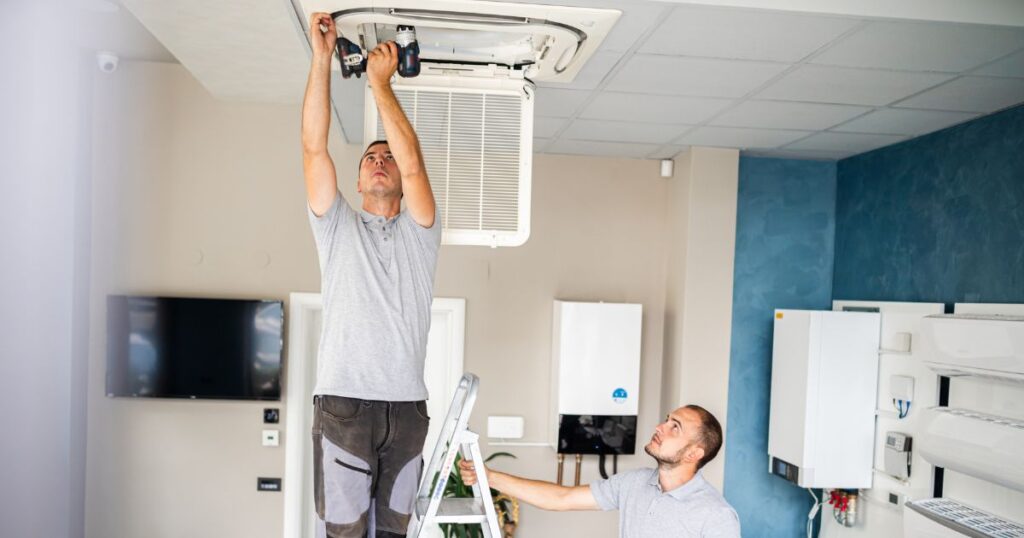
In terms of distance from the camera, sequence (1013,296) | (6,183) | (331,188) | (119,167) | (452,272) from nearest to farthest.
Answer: (6,183) → (331,188) → (1013,296) → (119,167) → (452,272)

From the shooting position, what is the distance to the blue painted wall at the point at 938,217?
284cm

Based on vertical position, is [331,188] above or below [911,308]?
above

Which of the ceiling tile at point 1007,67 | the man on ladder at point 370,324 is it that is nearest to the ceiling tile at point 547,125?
the man on ladder at point 370,324

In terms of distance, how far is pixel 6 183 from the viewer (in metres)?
0.86

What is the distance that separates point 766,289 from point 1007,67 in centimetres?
188

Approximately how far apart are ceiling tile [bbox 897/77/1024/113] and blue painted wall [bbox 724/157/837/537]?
1.23 meters

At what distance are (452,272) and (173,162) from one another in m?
1.59

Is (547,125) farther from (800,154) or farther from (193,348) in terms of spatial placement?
(193,348)

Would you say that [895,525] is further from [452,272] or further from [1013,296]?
[452,272]

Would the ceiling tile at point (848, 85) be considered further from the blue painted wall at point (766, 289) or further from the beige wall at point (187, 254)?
the beige wall at point (187, 254)

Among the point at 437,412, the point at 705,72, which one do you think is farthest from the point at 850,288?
the point at 437,412

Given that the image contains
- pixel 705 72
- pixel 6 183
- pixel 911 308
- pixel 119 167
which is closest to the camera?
pixel 6 183

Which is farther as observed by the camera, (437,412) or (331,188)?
(437,412)

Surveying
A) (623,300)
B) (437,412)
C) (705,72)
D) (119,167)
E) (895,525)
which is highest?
(705,72)
